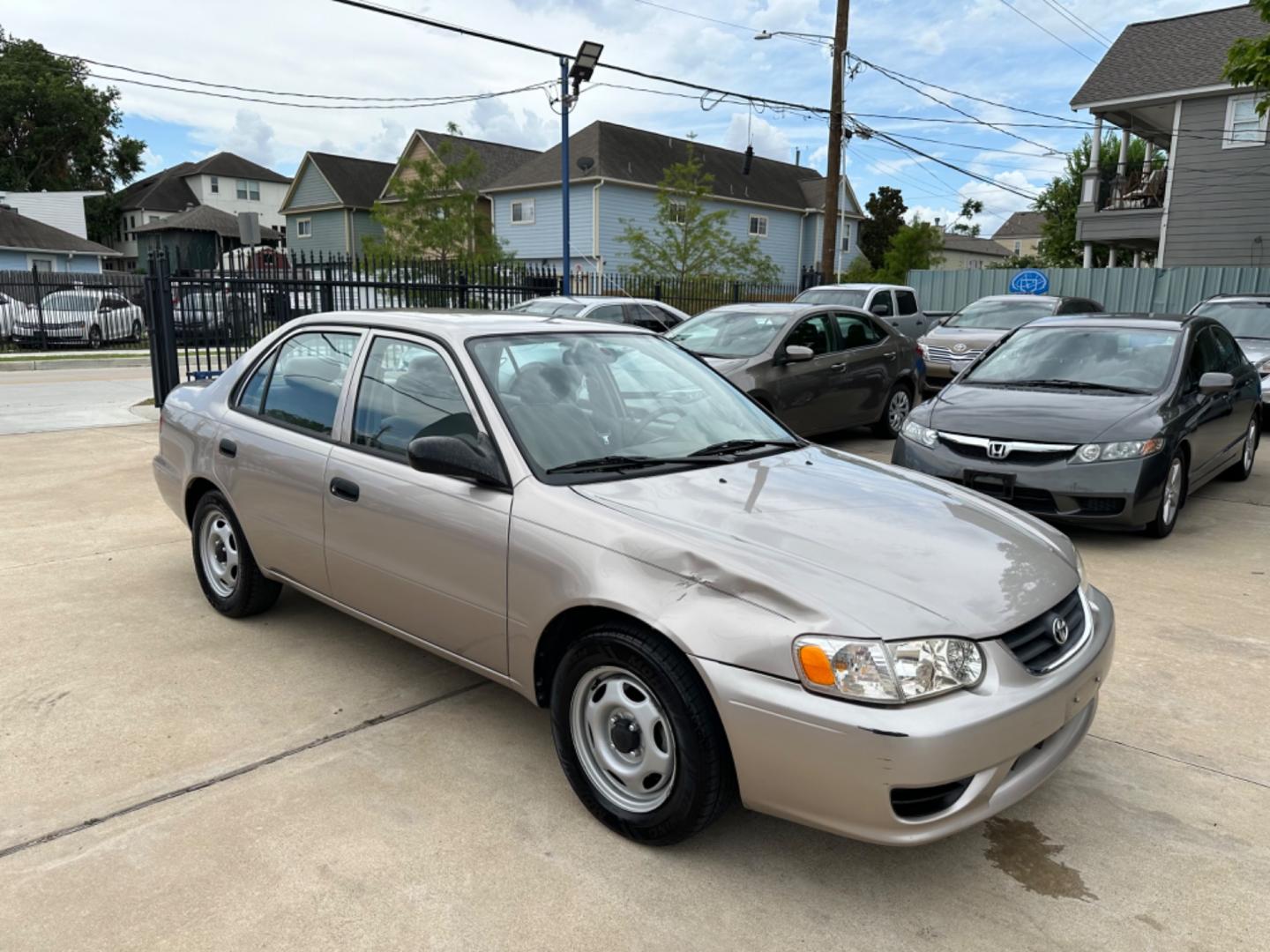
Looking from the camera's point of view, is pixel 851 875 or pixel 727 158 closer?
pixel 851 875

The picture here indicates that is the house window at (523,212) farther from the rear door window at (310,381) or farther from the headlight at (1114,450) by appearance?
the rear door window at (310,381)

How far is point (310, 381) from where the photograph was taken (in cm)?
419

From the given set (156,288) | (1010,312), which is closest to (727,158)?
(1010,312)

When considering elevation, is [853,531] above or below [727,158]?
below

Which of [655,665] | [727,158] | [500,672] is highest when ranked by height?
[727,158]

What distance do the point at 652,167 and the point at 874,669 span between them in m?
35.8

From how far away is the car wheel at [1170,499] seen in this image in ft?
20.4

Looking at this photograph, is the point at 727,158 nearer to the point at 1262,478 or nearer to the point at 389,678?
the point at 1262,478

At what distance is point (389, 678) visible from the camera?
13.3 feet

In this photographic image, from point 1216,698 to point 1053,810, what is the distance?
135cm

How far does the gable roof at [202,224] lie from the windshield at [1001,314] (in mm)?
48305

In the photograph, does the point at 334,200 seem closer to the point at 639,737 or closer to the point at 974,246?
the point at 639,737

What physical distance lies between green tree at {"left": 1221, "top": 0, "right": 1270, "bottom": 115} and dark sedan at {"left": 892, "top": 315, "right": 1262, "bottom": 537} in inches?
113

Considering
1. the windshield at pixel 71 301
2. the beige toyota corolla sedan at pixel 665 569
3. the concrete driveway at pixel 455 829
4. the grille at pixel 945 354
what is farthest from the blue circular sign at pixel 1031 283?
the windshield at pixel 71 301
